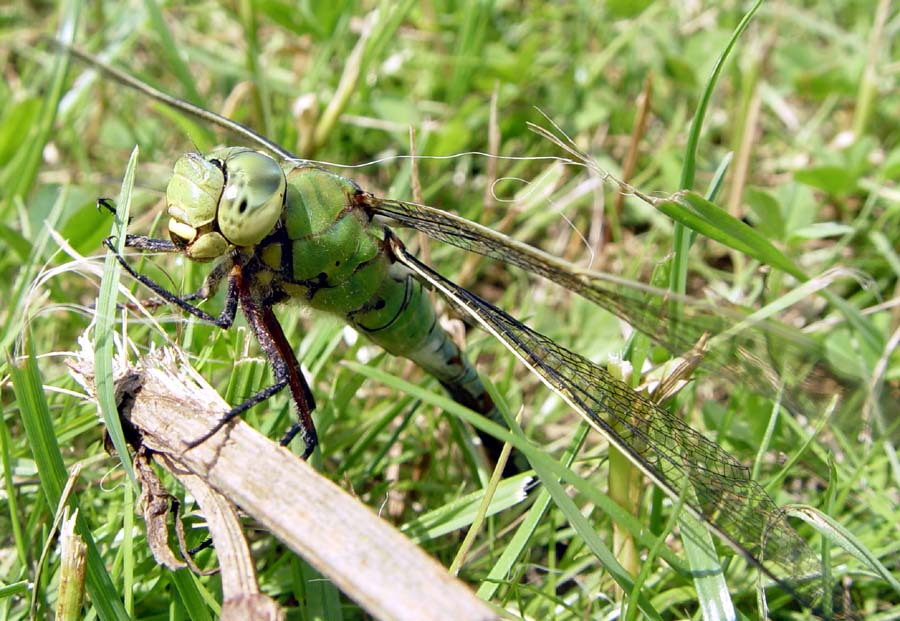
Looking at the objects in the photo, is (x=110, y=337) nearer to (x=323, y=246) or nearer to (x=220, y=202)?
(x=220, y=202)

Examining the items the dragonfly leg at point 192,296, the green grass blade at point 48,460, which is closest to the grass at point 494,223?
the green grass blade at point 48,460

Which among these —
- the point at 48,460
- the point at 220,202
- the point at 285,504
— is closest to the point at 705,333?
the point at 285,504

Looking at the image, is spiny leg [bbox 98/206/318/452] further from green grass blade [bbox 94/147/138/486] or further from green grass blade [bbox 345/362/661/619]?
green grass blade [bbox 345/362/661/619]

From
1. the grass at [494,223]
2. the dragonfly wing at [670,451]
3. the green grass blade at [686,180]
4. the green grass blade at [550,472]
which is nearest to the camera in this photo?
the green grass blade at [550,472]

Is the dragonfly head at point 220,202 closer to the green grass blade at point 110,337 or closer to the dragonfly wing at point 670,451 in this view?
the green grass blade at point 110,337

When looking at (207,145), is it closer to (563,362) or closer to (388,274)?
(388,274)

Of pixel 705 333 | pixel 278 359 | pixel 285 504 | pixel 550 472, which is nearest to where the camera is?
pixel 285 504
